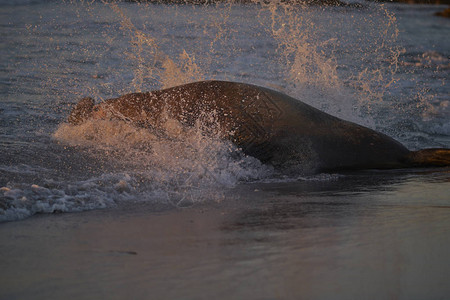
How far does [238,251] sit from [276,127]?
101 inches

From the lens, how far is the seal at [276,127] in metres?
5.52

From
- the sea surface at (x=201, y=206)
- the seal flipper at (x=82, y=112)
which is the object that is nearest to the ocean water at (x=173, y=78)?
the sea surface at (x=201, y=206)

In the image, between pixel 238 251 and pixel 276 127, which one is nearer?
pixel 238 251

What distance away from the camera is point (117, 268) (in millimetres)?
2891

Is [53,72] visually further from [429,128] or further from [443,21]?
[443,21]

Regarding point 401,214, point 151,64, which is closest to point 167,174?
point 401,214

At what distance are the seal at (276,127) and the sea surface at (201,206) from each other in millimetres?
141

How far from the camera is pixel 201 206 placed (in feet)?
13.5

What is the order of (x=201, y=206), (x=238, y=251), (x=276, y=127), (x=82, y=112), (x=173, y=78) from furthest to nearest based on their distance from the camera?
(x=173, y=78)
(x=82, y=112)
(x=276, y=127)
(x=201, y=206)
(x=238, y=251)

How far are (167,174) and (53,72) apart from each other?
6.14 meters

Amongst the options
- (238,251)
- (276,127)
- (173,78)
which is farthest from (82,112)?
(238,251)

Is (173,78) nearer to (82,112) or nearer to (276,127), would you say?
(82,112)

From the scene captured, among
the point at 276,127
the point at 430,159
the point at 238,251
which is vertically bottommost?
the point at 430,159

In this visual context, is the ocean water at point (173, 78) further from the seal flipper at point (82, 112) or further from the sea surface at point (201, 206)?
the seal flipper at point (82, 112)
